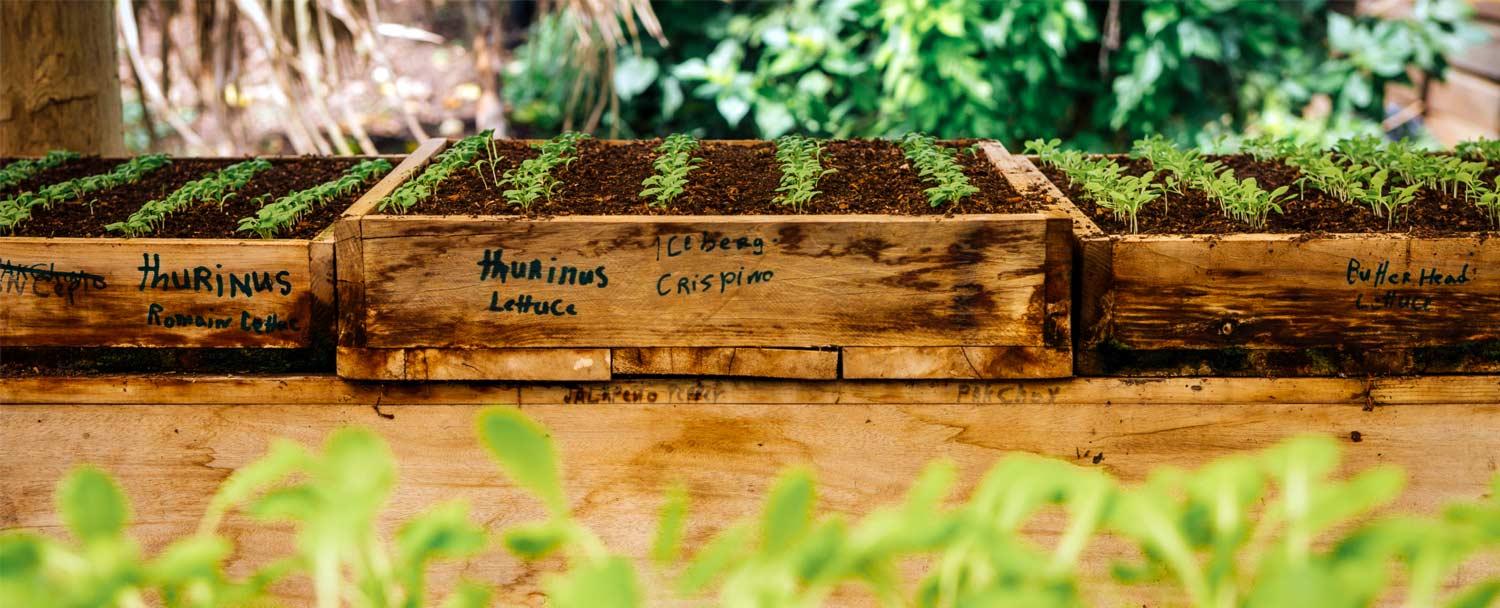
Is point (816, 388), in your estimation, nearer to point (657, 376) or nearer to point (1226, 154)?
point (657, 376)

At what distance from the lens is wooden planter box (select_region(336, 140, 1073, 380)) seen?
1.90 metres

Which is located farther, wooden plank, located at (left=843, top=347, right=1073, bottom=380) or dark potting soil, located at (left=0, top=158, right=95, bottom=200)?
dark potting soil, located at (left=0, top=158, right=95, bottom=200)

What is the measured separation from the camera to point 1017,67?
464cm

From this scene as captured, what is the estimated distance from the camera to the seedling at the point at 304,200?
2049 millimetres

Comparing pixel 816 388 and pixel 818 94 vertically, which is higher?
pixel 818 94

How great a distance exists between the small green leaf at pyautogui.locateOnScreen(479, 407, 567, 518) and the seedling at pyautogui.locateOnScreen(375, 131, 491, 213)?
4.68 feet

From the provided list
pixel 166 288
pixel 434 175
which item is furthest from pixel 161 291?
pixel 434 175

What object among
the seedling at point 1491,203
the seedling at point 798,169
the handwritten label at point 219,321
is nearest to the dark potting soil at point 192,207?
the handwritten label at point 219,321

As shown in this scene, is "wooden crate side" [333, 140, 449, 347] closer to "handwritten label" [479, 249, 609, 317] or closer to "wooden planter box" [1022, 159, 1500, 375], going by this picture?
"handwritten label" [479, 249, 609, 317]

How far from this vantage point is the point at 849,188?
2.23 meters

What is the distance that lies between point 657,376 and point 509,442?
1.35 meters

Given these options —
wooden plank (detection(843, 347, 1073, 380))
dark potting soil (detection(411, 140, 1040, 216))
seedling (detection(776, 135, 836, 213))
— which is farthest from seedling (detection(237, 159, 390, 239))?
wooden plank (detection(843, 347, 1073, 380))

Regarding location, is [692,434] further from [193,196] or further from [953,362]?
[193,196]

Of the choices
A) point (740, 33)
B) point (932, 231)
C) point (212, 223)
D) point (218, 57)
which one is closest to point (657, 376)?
point (932, 231)
